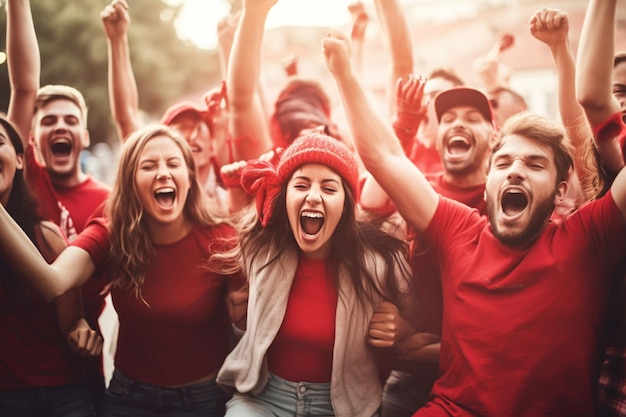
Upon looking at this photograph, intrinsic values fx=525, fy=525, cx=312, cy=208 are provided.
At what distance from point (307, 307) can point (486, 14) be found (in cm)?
1757

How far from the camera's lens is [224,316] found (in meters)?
2.96

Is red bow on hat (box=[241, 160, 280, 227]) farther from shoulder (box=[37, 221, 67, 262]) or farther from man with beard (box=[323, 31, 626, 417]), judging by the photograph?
shoulder (box=[37, 221, 67, 262])

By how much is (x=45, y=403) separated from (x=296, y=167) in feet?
5.88

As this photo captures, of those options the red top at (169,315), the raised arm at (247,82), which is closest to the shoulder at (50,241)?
the red top at (169,315)

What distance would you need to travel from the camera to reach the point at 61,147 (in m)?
3.47

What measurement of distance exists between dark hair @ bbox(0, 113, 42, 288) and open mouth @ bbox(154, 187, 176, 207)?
66cm

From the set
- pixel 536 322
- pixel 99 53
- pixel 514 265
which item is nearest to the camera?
pixel 536 322

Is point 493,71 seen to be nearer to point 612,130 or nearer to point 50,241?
point 612,130

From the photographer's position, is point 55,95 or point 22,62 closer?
point 22,62

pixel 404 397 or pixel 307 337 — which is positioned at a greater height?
pixel 307 337

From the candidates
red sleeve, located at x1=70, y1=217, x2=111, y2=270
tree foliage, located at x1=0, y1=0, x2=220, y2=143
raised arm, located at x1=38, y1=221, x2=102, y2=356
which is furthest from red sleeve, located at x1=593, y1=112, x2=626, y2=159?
tree foliage, located at x1=0, y1=0, x2=220, y2=143

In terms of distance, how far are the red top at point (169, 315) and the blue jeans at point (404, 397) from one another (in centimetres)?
98

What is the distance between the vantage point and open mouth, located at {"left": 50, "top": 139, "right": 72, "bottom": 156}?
3441 mm

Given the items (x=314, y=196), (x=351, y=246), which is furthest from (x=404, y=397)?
(x=314, y=196)
